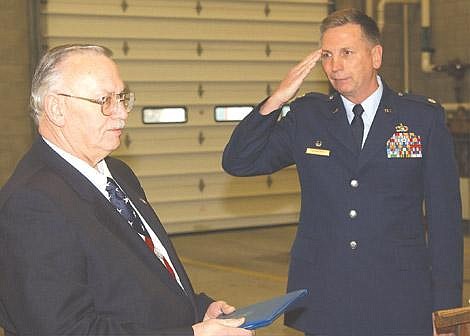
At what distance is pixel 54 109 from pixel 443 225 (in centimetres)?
148

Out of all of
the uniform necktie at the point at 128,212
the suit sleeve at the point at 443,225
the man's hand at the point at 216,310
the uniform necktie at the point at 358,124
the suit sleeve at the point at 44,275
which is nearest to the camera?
the suit sleeve at the point at 44,275

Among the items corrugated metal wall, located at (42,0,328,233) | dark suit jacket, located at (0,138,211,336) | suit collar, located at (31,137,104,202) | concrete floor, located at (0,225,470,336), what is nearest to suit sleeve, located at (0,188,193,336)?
dark suit jacket, located at (0,138,211,336)

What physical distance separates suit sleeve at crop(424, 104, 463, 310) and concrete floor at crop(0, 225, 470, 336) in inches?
120

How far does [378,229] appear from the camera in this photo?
10.5 ft

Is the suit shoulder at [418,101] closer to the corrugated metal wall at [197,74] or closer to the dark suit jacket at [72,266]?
the dark suit jacket at [72,266]

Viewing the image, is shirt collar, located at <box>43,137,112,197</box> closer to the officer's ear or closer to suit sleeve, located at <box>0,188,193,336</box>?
suit sleeve, located at <box>0,188,193,336</box>

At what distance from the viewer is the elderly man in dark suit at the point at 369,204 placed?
126 inches

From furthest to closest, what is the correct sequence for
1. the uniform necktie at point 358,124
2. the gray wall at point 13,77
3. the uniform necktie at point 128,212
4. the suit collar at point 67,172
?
the gray wall at point 13,77 → the uniform necktie at point 358,124 → the uniform necktie at point 128,212 → the suit collar at point 67,172

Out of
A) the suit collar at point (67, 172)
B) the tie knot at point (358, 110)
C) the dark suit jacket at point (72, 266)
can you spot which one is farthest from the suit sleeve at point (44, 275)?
the tie knot at point (358, 110)

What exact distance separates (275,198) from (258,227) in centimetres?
39

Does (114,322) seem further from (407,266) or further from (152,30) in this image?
(152,30)

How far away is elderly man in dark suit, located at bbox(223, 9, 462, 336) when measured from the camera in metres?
3.21

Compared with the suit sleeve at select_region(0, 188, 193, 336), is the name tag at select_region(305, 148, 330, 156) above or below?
above

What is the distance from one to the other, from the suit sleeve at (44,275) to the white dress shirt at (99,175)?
0.21m
